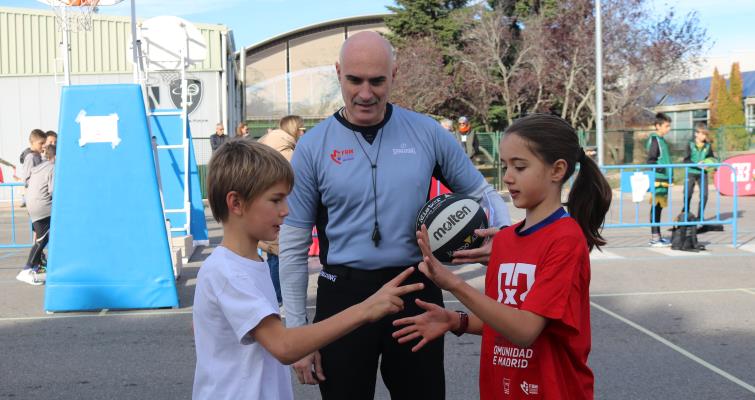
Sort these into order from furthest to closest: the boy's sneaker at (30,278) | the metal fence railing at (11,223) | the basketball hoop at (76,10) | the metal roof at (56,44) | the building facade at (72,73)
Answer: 1. the metal roof at (56,44)
2. the building facade at (72,73)
3. the metal fence railing at (11,223)
4. the basketball hoop at (76,10)
5. the boy's sneaker at (30,278)

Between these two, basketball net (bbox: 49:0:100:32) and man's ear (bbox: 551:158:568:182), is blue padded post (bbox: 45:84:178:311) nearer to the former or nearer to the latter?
basketball net (bbox: 49:0:100:32)

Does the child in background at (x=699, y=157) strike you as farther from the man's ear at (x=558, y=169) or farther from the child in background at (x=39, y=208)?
the man's ear at (x=558, y=169)

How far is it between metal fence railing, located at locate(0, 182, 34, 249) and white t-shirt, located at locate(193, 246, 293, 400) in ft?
36.8

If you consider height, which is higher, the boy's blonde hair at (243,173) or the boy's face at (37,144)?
the boy's face at (37,144)

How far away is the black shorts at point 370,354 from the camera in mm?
3438

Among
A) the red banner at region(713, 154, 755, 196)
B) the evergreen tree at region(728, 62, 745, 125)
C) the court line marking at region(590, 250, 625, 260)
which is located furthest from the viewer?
the evergreen tree at region(728, 62, 745, 125)

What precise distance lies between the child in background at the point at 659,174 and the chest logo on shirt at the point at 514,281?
10.3 meters

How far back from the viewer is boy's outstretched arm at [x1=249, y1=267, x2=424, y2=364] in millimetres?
2543

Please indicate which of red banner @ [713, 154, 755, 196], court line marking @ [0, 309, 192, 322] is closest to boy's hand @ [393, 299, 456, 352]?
court line marking @ [0, 309, 192, 322]

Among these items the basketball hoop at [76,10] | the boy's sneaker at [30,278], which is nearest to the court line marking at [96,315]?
the boy's sneaker at [30,278]

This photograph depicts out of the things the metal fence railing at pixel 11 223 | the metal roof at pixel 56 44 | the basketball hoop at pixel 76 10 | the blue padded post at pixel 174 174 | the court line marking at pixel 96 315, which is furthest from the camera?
the metal roof at pixel 56 44

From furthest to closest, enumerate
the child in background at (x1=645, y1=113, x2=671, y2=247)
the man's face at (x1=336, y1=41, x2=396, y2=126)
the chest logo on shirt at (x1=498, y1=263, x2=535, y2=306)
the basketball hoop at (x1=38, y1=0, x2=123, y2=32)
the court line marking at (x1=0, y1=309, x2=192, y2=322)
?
the child in background at (x1=645, y1=113, x2=671, y2=247) → the basketball hoop at (x1=38, y1=0, x2=123, y2=32) → the court line marking at (x1=0, y1=309, x2=192, y2=322) → the man's face at (x1=336, y1=41, x2=396, y2=126) → the chest logo on shirt at (x1=498, y1=263, x2=535, y2=306)

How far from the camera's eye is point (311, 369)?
3.47m

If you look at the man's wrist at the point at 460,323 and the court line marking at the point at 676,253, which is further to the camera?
the court line marking at the point at 676,253
